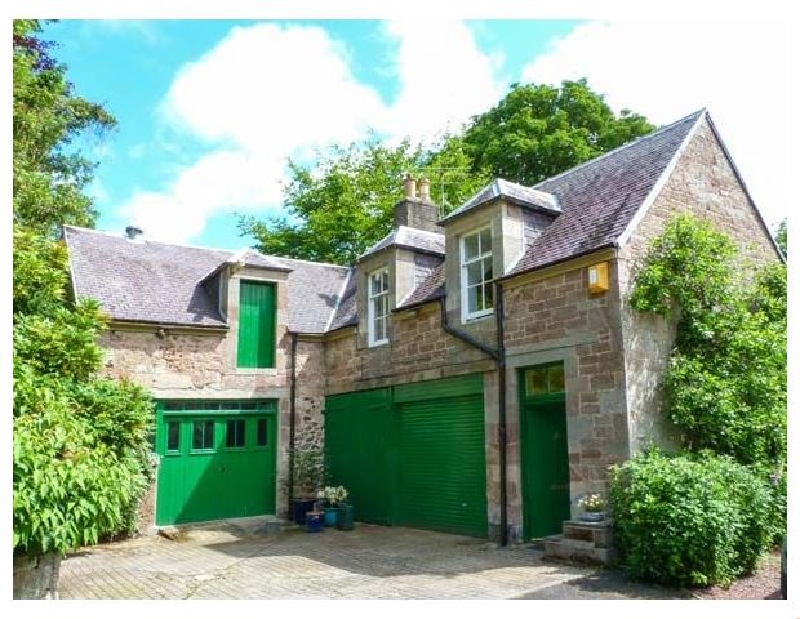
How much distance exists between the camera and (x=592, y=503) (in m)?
9.26

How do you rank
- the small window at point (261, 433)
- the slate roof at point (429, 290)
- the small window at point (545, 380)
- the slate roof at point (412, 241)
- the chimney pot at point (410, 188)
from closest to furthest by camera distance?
the small window at point (545, 380) < the slate roof at point (429, 290) < the slate roof at point (412, 241) < the small window at point (261, 433) < the chimney pot at point (410, 188)

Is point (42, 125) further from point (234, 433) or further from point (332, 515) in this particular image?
point (332, 515)

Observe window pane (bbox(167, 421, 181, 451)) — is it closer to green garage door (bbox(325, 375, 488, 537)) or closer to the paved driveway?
the paved driveway

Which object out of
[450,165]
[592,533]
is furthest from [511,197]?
[450,165]

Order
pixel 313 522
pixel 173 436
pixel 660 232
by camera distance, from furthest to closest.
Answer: pixel 173 436 → pixel 313 522 → pixel 660 232

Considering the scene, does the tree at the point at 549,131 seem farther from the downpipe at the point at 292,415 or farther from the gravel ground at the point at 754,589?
the gravel ground at the point at 754,589

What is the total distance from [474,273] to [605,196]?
2559mm

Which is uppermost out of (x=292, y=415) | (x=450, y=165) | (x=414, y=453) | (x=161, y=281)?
(x=450, y=165)

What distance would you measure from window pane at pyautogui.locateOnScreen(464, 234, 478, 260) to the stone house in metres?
0.04

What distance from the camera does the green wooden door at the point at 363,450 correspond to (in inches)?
547

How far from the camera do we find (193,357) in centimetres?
1432

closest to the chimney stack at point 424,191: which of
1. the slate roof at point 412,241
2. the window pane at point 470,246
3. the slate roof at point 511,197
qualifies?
the slate roof at point 412,241

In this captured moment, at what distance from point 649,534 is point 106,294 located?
36.0ft
